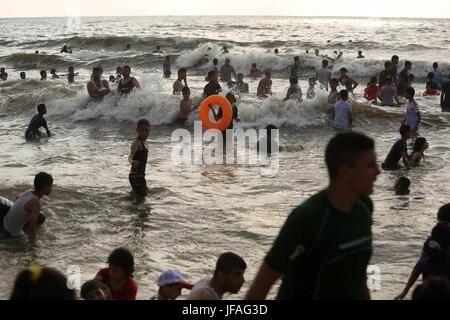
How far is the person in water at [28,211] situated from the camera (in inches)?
253

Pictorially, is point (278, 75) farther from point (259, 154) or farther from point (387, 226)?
point (387, 226)

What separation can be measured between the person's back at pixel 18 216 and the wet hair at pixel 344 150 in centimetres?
480

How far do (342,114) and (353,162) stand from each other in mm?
11339

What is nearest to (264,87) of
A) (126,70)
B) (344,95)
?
(344,95)

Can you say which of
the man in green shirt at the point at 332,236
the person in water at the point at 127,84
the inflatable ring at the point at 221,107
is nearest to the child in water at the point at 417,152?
the inflatable ring at the point at 221,107

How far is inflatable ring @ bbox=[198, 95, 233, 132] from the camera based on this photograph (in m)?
12.5

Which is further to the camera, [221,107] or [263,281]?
[221,107]

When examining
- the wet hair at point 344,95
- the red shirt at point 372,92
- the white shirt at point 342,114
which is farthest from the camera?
the red shirt at point 372,92

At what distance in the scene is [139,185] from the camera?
29.1 ft

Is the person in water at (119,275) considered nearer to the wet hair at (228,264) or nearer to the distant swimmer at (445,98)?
the wet hair at (228,264)

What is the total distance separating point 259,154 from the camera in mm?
11984

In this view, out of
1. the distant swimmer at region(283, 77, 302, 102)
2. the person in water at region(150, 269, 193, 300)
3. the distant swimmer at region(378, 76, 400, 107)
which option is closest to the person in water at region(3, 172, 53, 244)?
the person in water at region(150, 269, 193, 300)

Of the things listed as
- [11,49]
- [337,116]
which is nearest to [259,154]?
[337,116]

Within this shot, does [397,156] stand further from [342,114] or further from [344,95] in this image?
[342,114]
